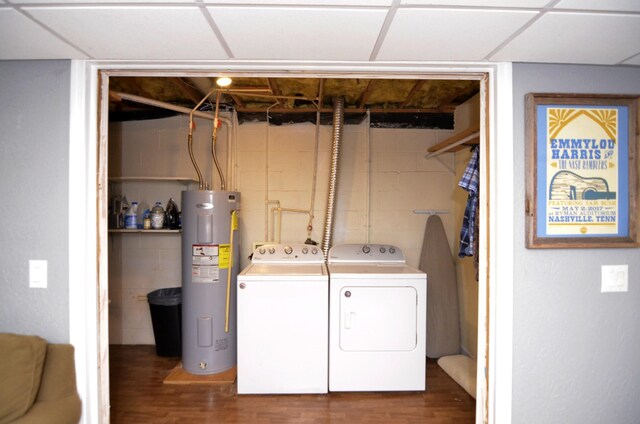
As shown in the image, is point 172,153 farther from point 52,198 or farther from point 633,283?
point 633,283

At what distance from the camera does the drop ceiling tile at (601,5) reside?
44.6 inches

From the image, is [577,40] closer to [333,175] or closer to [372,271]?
[372,271]

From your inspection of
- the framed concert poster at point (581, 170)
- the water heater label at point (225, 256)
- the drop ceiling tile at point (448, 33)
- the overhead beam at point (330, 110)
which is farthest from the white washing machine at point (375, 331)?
the overhead beam at point (330, 110)

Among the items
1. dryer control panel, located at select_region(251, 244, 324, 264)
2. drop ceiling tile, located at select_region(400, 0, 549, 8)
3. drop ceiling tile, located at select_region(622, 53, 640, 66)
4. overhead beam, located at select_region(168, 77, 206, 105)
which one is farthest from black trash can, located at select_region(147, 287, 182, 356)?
drop ceiling tile, located at select_region(622, 53, 640, 66)

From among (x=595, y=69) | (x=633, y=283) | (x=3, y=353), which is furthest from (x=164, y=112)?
(x=633, y=283)

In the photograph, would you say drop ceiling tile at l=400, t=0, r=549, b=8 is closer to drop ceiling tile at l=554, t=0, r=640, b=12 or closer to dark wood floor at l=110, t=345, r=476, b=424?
drop ceiling tile at l=554, t=0, r=640, b=12

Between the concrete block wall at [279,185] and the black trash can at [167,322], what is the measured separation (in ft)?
1.13

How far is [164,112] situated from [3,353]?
2.51 m

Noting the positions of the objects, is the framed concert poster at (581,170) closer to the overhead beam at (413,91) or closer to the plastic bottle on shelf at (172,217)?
the overhead beam at (413,91)

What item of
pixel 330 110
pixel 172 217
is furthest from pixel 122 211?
pixel 330 110

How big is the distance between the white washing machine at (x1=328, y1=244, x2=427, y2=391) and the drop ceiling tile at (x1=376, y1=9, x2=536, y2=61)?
1.53m

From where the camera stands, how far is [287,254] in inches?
122

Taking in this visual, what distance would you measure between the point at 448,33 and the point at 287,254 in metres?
2.17

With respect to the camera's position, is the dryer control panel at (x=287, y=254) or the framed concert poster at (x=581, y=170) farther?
the dryer control panel at (x=287, y=254)
